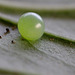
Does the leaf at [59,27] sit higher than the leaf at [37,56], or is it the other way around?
the leaf at [59,27]

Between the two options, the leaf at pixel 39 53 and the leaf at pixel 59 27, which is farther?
the leaf at pixel 59 27

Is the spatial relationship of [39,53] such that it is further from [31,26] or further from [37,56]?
[31,26]

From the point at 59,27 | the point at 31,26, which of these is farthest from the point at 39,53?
the point at 59,27

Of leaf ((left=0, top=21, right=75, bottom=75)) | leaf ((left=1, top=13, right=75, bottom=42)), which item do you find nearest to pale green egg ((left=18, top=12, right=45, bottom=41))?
leaf ((left=0, top=21, right=75, bottom=75))

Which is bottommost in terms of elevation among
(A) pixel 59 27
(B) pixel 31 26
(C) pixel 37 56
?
(C) pixel 37 56

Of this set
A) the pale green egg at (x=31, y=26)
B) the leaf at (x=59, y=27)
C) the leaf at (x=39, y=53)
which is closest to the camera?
the leaf at (x=39, y=53)

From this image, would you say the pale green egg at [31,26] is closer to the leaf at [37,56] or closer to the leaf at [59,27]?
the leaf at [37,56]

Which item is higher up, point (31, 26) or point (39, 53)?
point (31, 26)

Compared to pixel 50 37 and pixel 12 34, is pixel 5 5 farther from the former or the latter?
pixel 50 37

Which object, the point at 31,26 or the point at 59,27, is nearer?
the point at 31,26

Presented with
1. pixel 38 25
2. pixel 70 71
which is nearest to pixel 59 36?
pixel 38 25

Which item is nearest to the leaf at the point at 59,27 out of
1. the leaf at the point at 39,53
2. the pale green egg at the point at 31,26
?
the leaf at the point at 39,53
